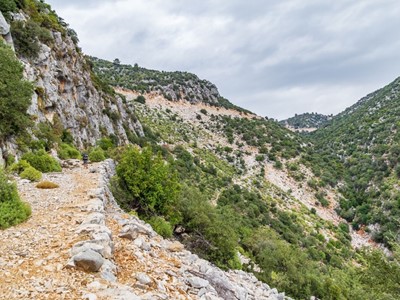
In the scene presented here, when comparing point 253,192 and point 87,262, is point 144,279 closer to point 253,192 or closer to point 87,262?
point 87,262

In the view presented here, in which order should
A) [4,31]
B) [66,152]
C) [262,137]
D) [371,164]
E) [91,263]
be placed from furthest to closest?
[262,137]
[371,164]
[66,152]
[4,31]
[91,263]

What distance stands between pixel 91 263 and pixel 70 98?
3705cm

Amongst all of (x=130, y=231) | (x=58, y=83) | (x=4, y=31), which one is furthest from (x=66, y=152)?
(x=130, y=231)

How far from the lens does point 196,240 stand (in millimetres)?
19094

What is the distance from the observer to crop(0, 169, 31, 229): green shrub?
29.2 feet

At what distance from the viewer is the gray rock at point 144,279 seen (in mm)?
6284

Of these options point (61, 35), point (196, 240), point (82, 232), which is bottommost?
point (196, 240)

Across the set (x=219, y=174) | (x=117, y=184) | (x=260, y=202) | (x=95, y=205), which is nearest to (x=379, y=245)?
(x=260, y=202)

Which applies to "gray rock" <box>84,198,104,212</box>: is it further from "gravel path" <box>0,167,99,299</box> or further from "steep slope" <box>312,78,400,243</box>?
"steep slope" <box>312,78,400,243</box>

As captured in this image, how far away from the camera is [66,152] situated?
29.8 m

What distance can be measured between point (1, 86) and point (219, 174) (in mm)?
42881

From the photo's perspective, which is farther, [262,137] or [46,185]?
[262,137]

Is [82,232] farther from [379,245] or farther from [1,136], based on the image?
[379,245]

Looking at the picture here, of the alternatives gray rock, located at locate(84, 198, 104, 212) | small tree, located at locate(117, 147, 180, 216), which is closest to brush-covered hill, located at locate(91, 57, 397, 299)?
small tree, located at locate(117, 147, 180, 216)
